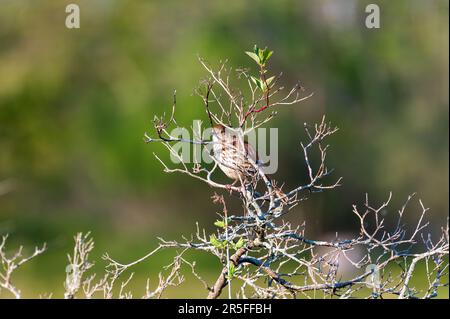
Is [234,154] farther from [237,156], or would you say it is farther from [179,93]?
[179,93]

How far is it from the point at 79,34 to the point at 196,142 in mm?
7594

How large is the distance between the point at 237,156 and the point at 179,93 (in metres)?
5.81

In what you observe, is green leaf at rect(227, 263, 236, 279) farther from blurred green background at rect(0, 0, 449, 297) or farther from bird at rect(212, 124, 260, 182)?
blurred green background at rect(0, 0, 449, 297)

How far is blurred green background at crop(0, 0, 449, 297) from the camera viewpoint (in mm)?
8914

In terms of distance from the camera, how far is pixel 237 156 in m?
2.98

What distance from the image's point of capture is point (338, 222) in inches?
339

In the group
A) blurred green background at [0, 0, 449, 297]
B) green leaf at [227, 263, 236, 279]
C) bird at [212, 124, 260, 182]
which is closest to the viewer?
green leaf at [227, 263, 236, 279]

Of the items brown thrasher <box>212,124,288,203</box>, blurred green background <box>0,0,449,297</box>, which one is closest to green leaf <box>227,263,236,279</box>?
brown thrasher <box>212,124,288,203</box>

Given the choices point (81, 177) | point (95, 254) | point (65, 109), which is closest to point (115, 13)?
point (65, 109)

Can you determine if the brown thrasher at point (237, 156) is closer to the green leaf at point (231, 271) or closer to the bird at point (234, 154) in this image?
the bird at point (234, 154)

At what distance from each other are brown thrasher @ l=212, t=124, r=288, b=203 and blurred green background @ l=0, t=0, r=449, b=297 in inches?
213

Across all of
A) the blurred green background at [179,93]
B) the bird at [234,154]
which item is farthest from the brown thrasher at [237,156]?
the blurred green background at [179,93]

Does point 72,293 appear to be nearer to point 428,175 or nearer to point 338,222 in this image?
point 338,222

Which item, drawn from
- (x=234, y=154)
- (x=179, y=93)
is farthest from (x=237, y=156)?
(x=179, y=93)
